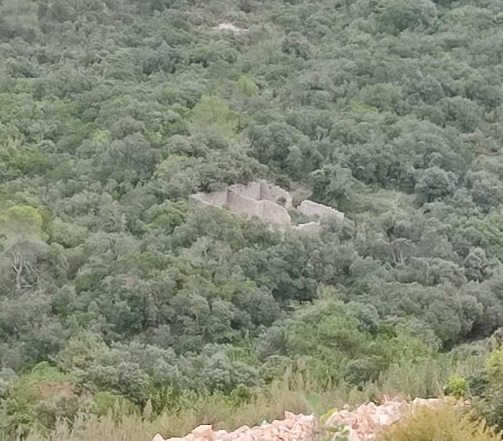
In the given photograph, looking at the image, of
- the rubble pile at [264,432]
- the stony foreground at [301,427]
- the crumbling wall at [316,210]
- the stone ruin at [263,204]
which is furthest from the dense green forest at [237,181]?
the rubble pile at [264,432]

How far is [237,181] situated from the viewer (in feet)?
59.7

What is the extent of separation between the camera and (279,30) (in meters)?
27.7

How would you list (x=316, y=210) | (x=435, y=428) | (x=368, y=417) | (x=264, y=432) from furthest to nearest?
(x=316, y=210)
(x=264, y=432)
(x=368, y=417)
(x=435, y=428)

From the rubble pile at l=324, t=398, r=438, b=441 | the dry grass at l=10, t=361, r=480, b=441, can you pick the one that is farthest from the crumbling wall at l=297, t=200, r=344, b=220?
the rubble pile at l=324, t=398, r=438, b=441

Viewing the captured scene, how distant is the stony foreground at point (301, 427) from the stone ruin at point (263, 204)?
427 inches

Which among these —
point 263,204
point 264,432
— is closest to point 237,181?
point 263,204

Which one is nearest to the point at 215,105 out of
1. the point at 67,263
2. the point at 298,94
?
the point at 298,94

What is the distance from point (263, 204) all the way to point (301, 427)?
1210cm

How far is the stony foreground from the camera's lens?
538 centimetres

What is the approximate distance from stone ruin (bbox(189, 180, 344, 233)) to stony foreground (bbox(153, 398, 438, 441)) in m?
10.8

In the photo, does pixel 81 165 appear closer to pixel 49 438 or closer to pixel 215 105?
pixel 215 105

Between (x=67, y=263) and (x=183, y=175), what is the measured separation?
343 cm

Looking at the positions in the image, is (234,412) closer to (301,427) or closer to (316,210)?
(301,427)

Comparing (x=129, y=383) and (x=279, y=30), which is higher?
(x=129, y=383)
